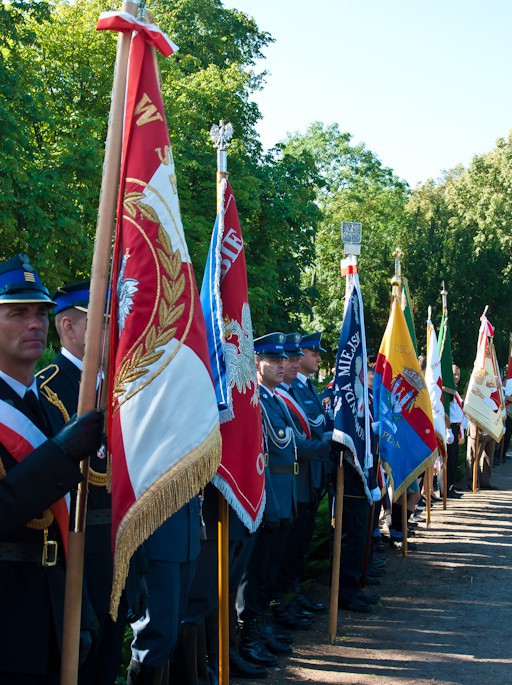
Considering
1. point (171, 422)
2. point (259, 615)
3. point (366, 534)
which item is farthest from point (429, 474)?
point (171, 422)

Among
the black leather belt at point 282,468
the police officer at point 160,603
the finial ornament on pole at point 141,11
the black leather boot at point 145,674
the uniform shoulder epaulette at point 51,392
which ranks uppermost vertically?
the finial ornament on pole at point 141,11

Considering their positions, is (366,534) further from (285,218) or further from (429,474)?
(285,218)

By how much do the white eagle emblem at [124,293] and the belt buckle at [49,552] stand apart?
0.87 metres

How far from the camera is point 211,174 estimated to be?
2203 cm

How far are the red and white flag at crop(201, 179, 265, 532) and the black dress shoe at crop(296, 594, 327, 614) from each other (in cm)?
239

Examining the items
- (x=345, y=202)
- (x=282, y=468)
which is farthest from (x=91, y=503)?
(x=345, y=202)

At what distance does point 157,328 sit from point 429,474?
27.9 feet

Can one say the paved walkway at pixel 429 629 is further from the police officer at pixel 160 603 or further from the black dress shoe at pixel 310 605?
the police officer at pixel 160 603

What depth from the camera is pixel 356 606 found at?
761 centimetres

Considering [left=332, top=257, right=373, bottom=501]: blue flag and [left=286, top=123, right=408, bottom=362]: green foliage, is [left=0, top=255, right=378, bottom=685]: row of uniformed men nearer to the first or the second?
[left=332, top=257, right=373, bottom=501]: blue flag

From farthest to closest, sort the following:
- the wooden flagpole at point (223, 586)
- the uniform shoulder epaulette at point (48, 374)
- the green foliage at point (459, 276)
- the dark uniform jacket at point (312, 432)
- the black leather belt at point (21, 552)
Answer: the green foliage at point (459, 276)
the dark uniform jacket at point (312, 432)
the wooden flagpole at point (223, 586)
the uniform shoulder epaulette at point (48, 374)
the black leather belt at point (21, 552)

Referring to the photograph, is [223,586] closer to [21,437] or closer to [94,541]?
[94,541]

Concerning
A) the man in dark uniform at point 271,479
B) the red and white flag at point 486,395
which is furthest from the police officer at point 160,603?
the red and white flag at point 486,395

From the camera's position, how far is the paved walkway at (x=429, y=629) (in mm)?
5938
